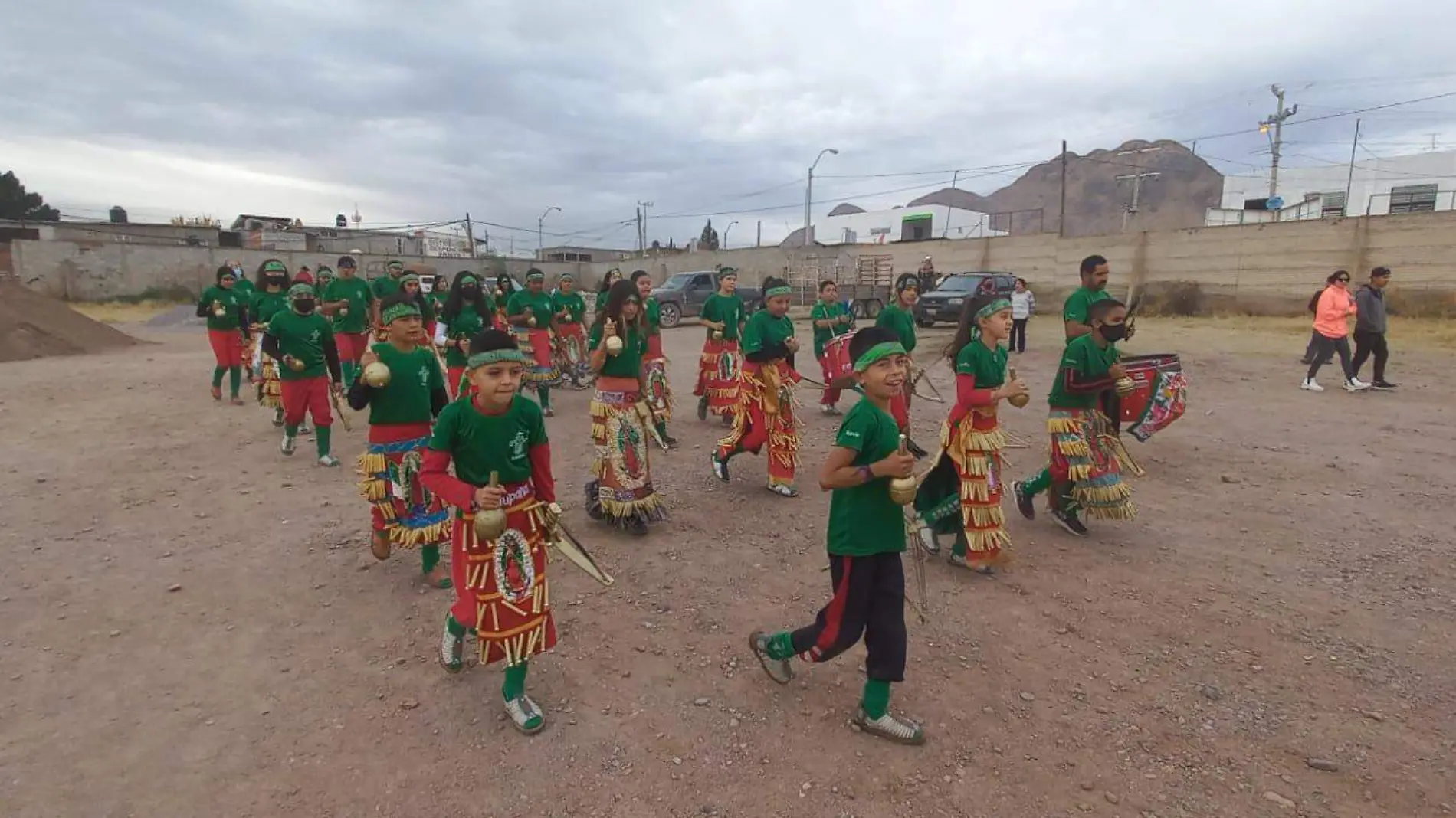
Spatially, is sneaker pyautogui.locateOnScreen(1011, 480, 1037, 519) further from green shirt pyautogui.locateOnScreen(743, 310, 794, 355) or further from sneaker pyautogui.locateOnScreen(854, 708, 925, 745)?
sneaker pyautogui.locateOnScreen(854, 708, 925, 745)

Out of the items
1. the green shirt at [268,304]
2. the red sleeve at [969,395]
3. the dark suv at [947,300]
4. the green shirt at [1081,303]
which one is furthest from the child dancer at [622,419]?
the dark suv at [947,300]

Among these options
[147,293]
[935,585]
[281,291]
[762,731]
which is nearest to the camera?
[762,731]

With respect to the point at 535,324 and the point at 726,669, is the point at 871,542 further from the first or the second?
the point at 535,324

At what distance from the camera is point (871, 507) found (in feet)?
Answer: 9.75

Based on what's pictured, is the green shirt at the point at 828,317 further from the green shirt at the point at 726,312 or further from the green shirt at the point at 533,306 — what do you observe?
the green shirt at the point at 533,306

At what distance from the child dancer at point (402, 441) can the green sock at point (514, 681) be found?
152 cm

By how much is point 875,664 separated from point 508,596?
1.52 m

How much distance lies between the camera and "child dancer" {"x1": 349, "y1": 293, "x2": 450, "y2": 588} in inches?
174

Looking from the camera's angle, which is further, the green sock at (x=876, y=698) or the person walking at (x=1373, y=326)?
the person walking at (x=1373, y=326)

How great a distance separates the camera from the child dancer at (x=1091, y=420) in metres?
4.91

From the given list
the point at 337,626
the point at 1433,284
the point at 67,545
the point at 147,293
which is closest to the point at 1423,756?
the point at 337,626

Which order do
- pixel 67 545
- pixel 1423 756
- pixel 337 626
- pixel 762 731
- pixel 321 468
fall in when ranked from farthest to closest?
pixel 321 468
pixel 67 545
pixel 337 626
pixel 762 731
pixel 1423 756

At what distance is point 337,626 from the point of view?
13.4 ft

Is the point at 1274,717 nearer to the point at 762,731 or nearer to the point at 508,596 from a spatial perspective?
the point at 762,731
